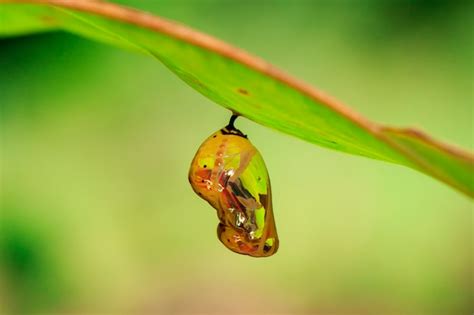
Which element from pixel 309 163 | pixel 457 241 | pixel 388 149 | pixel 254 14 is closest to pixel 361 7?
pixel 254 14

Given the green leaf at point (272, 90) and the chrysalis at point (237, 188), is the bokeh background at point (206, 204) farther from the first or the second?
the green leaf at point (272, 90)

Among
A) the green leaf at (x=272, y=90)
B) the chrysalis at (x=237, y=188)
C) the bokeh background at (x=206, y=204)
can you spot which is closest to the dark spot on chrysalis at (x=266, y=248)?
the chrysalis at (x=237, y=188)

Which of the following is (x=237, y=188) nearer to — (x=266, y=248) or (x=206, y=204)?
(x=266, y=248)

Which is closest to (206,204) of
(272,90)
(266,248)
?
(266,248)

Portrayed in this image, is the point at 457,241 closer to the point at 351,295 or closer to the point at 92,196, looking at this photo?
the point at 351,295

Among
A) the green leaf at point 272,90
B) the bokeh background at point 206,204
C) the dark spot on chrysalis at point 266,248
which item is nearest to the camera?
the green leaf at point 272,90

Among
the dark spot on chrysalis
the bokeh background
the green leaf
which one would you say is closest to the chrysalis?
the dark spot on chrysalis
